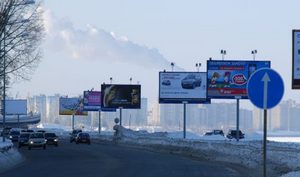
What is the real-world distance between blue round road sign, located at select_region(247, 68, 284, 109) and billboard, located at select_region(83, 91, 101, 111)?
124981 millimetres

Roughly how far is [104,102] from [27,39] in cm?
5570

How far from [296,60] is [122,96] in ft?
286

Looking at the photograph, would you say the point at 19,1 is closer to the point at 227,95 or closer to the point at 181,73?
the point at 227,95

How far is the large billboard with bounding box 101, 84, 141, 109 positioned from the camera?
11162cm

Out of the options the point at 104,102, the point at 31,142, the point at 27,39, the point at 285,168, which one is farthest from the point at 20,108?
the point at 285,168

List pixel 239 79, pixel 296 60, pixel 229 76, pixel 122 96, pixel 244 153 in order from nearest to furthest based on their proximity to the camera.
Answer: pixel 296 60, pixel 244 153, pixel 239 79, pixel 229 76, pixel 122 96

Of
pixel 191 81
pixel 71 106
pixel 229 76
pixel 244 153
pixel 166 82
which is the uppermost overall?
pixel 229 76

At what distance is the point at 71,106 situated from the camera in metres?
153

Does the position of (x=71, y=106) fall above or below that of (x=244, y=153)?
above

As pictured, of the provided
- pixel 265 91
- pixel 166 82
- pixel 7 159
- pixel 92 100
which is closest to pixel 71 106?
pixel 92 100

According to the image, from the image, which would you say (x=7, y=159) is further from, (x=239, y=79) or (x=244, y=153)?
(x=239, y=79)

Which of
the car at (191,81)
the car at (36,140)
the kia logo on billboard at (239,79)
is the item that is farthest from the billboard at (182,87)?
the car at (36,140)

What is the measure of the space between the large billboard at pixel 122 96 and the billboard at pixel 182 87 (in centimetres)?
2151

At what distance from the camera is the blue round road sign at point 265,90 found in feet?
47.3
